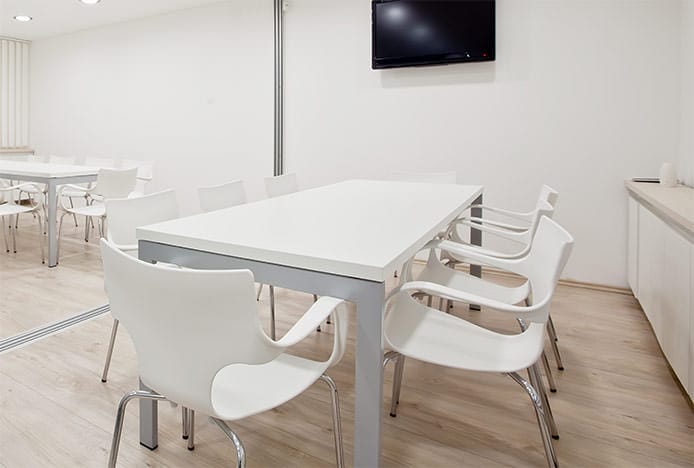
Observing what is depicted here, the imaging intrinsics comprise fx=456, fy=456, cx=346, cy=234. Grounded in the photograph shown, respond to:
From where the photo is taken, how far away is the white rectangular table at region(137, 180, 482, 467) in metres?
1.06

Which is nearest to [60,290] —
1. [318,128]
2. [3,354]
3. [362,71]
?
[3,354]

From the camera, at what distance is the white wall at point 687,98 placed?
2711 mm

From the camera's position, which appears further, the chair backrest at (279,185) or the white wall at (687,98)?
the chair backrest at (279,185)

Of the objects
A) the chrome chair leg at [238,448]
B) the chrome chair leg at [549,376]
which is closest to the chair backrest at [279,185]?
the chrome chair leg at [549,376]

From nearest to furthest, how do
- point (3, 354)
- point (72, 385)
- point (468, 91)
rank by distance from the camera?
point (72, 385)
point (3, 354)
point (468, 91)

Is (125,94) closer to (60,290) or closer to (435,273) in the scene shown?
(60,290)

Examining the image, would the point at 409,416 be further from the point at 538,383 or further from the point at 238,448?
the point at 238,448

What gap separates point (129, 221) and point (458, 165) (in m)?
2.65

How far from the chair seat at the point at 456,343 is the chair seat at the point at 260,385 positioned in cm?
29

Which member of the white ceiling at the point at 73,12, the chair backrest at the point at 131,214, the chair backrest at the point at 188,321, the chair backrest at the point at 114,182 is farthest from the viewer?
the white ceiling at the point at 73,12

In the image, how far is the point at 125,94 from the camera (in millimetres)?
5762

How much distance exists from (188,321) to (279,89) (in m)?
3.97

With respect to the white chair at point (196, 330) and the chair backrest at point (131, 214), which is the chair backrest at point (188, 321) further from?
the chair backrest at point (131, 214)

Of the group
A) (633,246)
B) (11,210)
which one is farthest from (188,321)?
(11,210)
